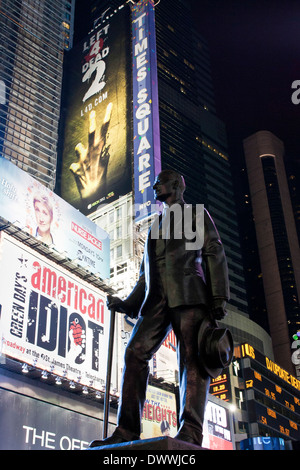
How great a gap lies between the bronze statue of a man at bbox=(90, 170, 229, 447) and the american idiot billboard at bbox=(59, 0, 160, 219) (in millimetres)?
34939

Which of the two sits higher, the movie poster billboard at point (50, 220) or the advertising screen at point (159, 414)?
the movie poster billboard at point (50, 220)

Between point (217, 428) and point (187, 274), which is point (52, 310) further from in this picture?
point (187, 274)

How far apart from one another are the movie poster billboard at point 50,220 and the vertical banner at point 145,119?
20.7ft

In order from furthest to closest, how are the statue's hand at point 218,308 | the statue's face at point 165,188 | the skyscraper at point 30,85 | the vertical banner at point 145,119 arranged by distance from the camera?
the skyscraper at point 30,85
the vertical banner at point 145,119
the statue's face at point 165,188
the statue's hand at point 218,308

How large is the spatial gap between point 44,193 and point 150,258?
27.3 m

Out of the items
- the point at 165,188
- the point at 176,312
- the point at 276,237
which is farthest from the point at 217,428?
the point at 276,237

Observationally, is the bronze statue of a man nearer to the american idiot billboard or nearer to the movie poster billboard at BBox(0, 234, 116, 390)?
the movie poster billboard at BBox(0, 234, 116, 390)

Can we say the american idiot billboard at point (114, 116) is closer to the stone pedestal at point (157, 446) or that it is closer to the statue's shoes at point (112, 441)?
the statue's shoes at point (112, 441)

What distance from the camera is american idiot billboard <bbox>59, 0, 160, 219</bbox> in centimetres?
4222

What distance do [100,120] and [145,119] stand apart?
922cm

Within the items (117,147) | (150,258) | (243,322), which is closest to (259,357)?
(243,322)

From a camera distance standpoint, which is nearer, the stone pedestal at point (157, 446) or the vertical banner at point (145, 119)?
the stone pedestal at point (157, 446)

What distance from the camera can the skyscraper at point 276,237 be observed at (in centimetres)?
11562

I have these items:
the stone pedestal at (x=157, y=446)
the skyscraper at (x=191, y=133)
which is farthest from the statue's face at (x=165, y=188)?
the skyscraper at (x=191, y=133)
